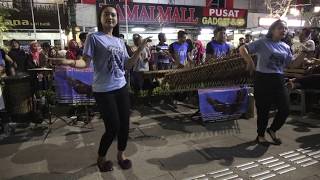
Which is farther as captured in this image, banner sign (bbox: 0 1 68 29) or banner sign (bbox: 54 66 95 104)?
banner sign (bbox: 0 1 68 29)

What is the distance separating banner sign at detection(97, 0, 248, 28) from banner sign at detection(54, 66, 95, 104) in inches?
367

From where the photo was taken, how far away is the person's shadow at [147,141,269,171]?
407 centimetres

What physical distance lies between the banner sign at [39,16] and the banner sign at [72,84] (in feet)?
36.6

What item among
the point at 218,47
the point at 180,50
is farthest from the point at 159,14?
the point at 218,47

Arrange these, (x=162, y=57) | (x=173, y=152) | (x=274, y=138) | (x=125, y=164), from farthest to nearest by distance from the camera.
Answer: (x=162, y=57) < (x=274, y=138) < (x=173, y=152) < (x=125, y=164)

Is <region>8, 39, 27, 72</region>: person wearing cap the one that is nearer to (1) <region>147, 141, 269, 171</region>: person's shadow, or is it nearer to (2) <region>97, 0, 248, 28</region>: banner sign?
(1) <region>147, 141, 269, 171</region>: person's shadow

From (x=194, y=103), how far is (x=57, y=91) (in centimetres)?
368

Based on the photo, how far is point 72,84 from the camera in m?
5.62

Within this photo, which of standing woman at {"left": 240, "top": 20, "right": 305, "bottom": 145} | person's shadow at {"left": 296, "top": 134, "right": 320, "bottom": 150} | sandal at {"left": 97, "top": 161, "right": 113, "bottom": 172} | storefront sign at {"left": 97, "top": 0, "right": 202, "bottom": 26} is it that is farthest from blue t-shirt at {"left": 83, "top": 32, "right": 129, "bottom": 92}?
storefront sign at {"left": 97, "top": 0, "right": 202, "bottom": 26}

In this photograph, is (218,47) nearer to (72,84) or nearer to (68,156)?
(72,84)

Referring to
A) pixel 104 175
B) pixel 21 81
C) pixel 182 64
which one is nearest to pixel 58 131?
pixel 21 81

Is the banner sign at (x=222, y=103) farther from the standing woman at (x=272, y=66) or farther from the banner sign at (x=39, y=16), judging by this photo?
the banner sign at (x=39, y=16)

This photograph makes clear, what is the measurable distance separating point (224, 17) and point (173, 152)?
15.3 meters

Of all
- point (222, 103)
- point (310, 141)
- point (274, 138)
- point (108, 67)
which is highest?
point (108, 67)
